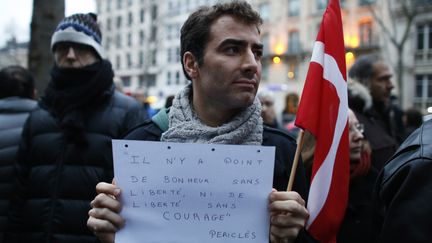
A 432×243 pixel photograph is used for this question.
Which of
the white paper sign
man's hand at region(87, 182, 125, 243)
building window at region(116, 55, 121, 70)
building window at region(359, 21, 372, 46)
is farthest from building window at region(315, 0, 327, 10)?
man's hand at region(87, 182, 125, 243)

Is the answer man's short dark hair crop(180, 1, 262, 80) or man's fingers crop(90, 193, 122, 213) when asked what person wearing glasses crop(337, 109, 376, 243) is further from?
man's fingers crop(90, 193, 122, 213)

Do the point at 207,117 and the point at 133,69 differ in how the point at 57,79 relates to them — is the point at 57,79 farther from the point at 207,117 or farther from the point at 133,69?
the point at 133,69

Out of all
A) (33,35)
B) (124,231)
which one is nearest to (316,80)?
(124,231)

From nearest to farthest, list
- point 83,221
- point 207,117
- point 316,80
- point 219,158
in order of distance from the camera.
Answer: point 219,158 < point 316,80 < point 207,117 < point 83,221

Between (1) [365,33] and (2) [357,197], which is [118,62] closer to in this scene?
(1) [365,33]

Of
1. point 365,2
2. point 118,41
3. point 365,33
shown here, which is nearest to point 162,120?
point 365,33

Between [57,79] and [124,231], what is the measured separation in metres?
1.66

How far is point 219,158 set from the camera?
1.76m

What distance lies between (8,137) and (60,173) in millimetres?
970

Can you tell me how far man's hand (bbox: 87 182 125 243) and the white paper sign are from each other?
1.2 inches

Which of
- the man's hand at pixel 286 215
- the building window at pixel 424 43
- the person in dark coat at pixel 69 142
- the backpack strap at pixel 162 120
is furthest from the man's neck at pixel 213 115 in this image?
the building window at pixel 424 43

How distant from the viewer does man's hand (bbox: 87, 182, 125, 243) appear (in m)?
1.78

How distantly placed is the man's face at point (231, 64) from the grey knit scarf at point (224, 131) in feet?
0.25

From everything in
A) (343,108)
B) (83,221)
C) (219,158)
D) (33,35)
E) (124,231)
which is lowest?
(83,221)
